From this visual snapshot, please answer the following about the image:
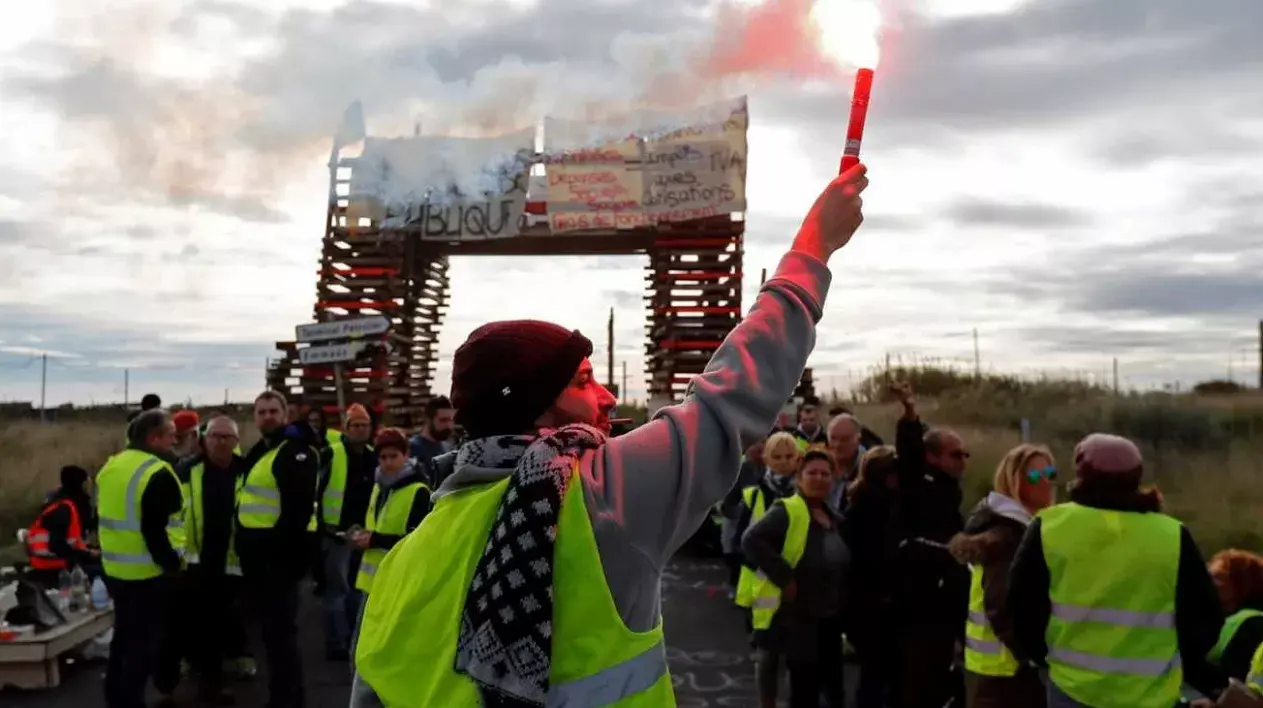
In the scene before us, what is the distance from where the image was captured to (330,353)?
A: 1488 cm

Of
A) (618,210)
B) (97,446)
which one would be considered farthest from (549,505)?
(97,446)

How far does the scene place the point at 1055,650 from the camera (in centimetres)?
424

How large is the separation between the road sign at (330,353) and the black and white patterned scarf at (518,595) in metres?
13.4

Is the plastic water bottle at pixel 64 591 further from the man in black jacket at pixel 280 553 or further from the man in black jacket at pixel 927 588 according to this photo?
the man in black jacket at pixel 927 588

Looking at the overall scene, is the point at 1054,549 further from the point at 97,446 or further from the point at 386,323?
the point at 97,446

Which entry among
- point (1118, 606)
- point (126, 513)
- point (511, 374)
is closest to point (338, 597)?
point (126, 513)

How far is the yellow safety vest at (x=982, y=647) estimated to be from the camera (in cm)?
492

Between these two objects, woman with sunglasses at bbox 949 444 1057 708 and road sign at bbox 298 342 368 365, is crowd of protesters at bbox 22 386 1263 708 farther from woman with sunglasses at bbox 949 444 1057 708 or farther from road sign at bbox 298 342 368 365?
road sign at bbox 298 342 368 365

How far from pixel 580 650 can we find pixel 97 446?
2371 centimetres

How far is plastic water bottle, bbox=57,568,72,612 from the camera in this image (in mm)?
8828

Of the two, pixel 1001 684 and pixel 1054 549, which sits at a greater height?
pixel 1054 549

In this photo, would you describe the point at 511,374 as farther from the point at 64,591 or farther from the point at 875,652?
the point at 64,591

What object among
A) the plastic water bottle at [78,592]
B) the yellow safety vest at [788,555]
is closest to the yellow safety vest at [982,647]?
the yellow safety vest at [788,555]

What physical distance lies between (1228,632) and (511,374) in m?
4.07
